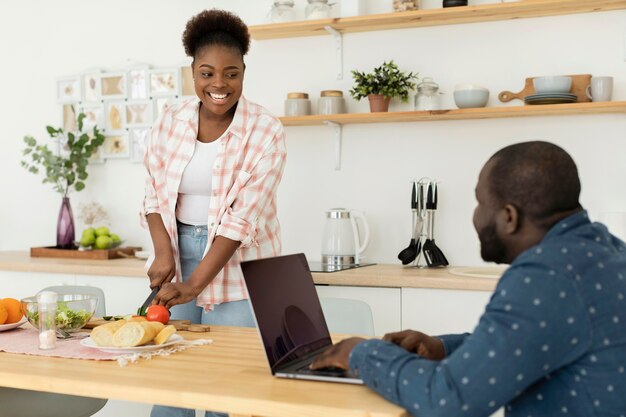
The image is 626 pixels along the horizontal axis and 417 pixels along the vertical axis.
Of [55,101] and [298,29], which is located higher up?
[298,29]

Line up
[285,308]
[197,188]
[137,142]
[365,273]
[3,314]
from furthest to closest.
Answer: [137,142] → [365,273] → [197,188] → [3,314] → [285,308]

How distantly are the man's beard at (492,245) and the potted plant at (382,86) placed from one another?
6.44ft

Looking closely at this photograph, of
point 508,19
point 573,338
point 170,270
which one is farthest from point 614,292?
point 508,19

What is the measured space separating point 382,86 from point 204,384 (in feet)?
6.81

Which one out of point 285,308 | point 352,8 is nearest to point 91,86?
point 352,8

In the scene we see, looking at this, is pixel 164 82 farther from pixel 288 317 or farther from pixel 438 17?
pixel 288 317

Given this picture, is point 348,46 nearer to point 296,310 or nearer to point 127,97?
point 127,97

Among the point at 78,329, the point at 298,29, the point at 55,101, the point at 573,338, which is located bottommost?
the point at 78,329

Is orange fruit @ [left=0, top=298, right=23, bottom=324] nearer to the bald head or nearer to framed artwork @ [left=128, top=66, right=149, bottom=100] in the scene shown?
the bald head

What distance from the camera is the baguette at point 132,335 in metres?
1.58

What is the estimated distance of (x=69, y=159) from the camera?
3695mm

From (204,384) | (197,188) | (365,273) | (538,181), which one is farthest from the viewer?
(365,273)

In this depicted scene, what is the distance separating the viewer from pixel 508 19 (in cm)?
315

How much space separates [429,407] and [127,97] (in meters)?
2.95
